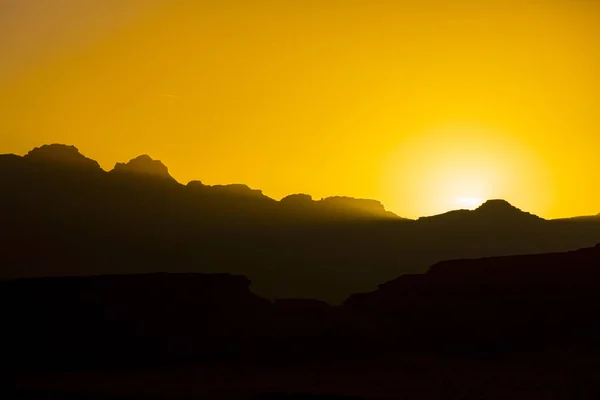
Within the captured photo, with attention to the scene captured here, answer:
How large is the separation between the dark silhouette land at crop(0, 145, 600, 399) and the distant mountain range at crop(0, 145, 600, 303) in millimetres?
180

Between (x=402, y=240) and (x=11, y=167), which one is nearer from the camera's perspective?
(x=402, y=240)

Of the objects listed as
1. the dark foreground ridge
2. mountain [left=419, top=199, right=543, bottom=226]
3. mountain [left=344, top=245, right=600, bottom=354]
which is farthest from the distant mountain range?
the dark foreground ridge

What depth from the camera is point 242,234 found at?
6153cm

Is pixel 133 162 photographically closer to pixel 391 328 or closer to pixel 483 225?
pixel 483 225

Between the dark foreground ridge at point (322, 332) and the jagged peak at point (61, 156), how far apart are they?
31109 millimetres

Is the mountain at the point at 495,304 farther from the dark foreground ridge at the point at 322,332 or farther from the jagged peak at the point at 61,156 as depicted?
the jagged peak at the point at 61,156

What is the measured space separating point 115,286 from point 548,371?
1098 inches

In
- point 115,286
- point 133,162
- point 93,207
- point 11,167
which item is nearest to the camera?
point 115,286

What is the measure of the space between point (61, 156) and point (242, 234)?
A: 91.5ft

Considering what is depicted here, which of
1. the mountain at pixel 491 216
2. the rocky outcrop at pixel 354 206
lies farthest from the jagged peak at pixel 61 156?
the mountain at pixel 491 216

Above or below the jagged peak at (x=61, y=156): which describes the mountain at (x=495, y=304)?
below

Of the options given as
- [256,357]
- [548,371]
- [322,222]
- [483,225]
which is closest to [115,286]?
[256,357]

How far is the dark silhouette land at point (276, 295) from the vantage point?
30.8 m

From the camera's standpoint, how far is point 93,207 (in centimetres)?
6544
